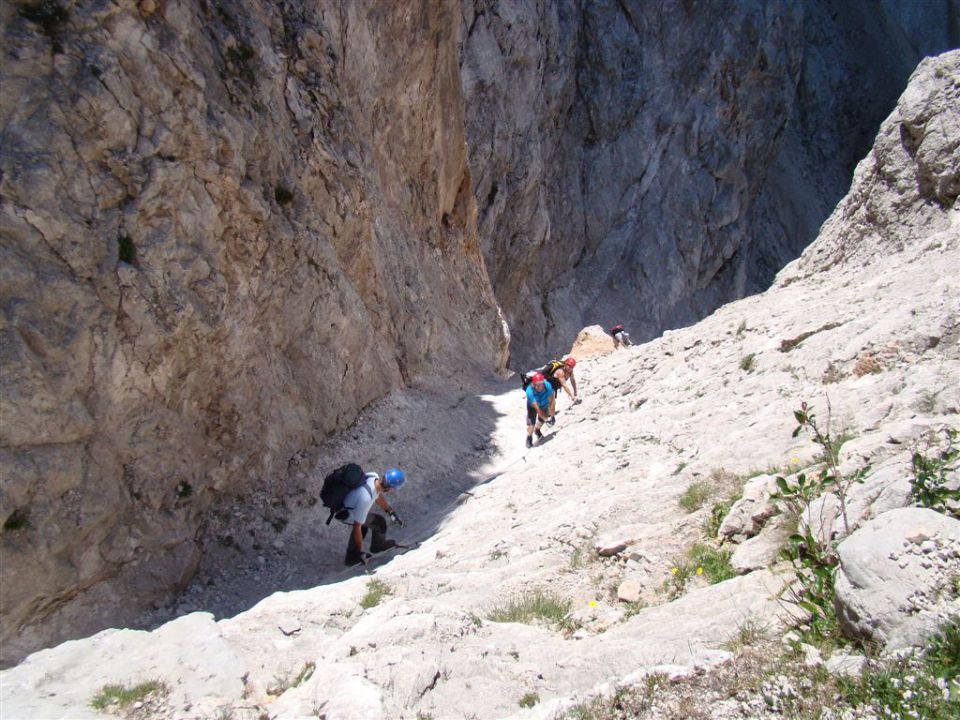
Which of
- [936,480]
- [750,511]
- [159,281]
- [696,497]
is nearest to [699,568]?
[750,511]

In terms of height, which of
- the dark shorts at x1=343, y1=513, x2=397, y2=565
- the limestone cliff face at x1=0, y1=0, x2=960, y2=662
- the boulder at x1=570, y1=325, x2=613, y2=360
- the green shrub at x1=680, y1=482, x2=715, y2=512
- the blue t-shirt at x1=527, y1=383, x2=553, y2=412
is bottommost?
the dark shorts at x1=343, y1=513, x2=397, y2=565

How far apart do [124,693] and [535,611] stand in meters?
2.36

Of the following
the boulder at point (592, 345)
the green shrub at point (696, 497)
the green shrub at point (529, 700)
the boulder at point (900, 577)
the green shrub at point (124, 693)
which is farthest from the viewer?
the boulder at point (592, 345)

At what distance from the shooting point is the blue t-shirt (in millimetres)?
12453

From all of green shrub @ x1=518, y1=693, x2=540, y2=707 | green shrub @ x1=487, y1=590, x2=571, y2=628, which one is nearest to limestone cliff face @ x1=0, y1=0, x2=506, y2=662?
green shrub @ x1=487, y1=590, x2=571, y2=628

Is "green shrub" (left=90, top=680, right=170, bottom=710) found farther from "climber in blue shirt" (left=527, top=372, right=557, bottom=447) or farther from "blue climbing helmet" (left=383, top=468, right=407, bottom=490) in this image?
"climber in blue shirt" (left=527, top=372, right=557, bottom=447)

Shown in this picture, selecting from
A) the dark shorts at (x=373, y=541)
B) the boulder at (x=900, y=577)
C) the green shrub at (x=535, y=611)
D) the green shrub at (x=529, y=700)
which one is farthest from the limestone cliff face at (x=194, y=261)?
the boulder at (x=900, y=577)

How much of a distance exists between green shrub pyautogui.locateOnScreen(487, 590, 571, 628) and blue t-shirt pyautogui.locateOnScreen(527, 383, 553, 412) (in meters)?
7.44

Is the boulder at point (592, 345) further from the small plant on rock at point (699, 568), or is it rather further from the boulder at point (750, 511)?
the small plant on rock at point (699, 568)

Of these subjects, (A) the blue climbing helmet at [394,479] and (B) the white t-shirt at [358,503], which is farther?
(A) the blue climbing helmet at [394,479]

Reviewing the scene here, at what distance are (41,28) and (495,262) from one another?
25409 millimetres

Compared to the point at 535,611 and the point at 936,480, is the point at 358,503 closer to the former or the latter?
the point at 535,611

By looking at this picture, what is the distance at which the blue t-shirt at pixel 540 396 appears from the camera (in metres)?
12.5

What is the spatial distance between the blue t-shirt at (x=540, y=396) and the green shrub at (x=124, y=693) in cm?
866
